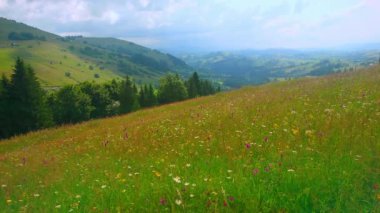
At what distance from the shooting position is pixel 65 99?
77.6m

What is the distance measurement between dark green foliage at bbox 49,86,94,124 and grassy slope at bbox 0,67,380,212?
6623 centimetres

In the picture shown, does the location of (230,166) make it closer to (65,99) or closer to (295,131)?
(295,131)

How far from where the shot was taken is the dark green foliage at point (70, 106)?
3024 inches

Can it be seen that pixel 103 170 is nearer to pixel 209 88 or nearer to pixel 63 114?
pixel 63 114

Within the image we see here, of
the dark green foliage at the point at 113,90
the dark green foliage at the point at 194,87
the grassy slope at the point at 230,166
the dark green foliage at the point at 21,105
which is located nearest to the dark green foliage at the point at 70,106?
the dark green foliage at the point at 21,105

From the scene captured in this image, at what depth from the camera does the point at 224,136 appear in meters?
9.76

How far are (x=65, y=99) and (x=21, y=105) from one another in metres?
21.6

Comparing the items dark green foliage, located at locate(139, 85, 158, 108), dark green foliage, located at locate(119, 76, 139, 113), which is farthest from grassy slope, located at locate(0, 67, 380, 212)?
dark green foliage, located at locate(139, 85, 158, 108)

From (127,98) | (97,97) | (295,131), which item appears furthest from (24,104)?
(295,131)

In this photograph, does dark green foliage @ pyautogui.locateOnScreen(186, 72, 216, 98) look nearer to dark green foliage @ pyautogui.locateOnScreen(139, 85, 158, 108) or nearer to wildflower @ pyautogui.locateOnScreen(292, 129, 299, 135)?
dark green foliage @ pyautogui.locateOnScreen(139, 85, 158, 108)

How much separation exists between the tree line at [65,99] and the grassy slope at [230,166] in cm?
4615

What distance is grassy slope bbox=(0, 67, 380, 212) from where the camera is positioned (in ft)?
17.9

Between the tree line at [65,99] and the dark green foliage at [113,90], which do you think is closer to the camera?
the tree line at [65,99]

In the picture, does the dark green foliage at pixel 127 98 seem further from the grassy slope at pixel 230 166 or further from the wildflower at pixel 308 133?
the wildflower at pixel 308 133
